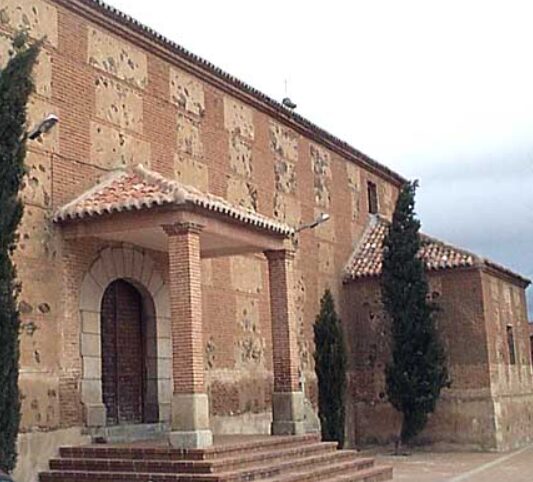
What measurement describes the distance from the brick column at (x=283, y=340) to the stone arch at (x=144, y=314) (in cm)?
176

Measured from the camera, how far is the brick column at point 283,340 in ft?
47.6

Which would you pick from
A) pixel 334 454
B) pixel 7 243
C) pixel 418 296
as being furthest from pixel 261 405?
pixel 7 243

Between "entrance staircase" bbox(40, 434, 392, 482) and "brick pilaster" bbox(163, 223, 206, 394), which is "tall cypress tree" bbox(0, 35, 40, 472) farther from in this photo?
"brick pilaster" bbox(163, 223, 206, 394)

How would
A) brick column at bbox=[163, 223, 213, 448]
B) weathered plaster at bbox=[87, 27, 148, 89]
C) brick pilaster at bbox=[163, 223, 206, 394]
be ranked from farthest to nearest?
1. weathered plaster at bbox=[87, 27, 148, 89]
2. brick pilaster at bbox=[163, 223, 206, 394]
3. brick column at bbox=[163, 223, 213, 448]

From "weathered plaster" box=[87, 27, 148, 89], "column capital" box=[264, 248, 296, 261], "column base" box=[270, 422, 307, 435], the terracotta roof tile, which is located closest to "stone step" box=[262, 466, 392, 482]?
"column base" box=[270, 422, 307, 435]

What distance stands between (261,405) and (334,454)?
3.37m

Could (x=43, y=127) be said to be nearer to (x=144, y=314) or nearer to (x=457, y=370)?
(x=144, y=314)

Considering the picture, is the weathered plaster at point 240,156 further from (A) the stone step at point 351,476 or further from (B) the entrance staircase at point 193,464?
(A) the stone step at point 351,476

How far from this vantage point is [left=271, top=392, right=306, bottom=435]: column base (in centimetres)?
1423

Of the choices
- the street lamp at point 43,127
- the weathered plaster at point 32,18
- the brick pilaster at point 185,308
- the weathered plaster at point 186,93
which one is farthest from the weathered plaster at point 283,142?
the street lamp at point 43,127

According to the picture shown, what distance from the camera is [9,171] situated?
10.3m

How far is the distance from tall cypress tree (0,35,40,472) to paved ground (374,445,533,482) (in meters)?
6.75

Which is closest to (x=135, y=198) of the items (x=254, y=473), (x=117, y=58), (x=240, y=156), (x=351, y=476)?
(x=117, y=58)

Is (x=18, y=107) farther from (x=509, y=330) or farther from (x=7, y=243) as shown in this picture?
(x=509, y=330)
